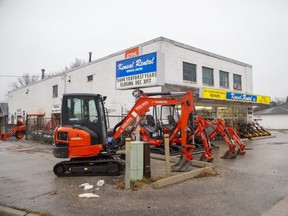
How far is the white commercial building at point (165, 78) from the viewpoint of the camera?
14.9m

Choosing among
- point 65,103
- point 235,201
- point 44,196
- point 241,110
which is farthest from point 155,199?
point 241,110

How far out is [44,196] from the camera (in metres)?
6.52

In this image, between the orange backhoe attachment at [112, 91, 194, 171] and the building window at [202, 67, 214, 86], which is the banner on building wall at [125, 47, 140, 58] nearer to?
the building window at [202, 67, 214, 86]

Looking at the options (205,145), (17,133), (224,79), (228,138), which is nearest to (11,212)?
(205,145)

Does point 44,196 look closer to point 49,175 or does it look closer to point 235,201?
point 49,175

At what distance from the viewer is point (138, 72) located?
14750 mm

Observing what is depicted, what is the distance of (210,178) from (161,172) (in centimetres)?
165

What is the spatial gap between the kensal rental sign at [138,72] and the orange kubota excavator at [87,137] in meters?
4.72

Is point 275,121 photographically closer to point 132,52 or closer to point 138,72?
point 132,52

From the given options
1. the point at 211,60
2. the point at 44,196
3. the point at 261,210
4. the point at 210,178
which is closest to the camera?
the point at 261,210

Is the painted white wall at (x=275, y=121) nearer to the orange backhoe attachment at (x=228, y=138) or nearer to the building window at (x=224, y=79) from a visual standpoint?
the building window at (x=224, y=79)

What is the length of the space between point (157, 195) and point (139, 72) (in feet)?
30.1

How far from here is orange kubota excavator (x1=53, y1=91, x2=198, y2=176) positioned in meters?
8.48

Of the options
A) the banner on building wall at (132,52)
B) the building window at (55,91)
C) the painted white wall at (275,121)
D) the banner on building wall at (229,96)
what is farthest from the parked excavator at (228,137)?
the painted white wall at (275,121)
